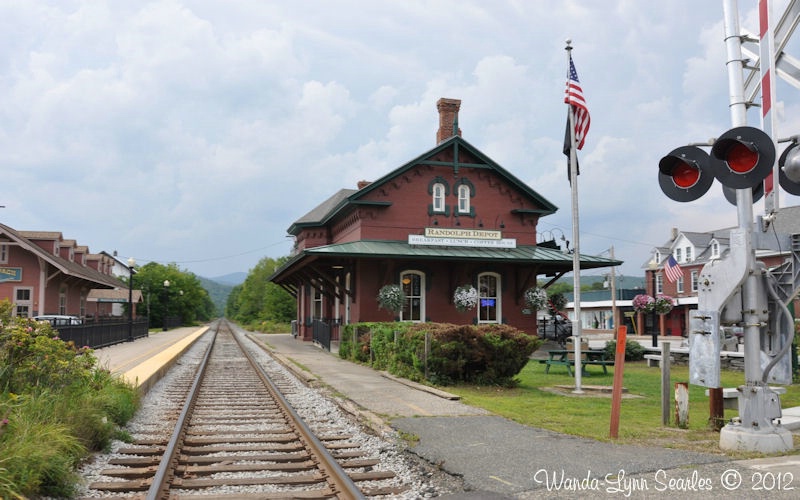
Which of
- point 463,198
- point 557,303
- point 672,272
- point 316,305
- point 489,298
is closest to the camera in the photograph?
point 489,298

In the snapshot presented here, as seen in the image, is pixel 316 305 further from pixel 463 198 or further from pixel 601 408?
pixel 601 408

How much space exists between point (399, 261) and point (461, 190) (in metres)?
4.23

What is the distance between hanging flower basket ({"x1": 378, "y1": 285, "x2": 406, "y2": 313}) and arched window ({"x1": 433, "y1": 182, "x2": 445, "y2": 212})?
15.1ft

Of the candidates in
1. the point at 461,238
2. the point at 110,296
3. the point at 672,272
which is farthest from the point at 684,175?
the point at 110,296

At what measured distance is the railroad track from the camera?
5.88 meters

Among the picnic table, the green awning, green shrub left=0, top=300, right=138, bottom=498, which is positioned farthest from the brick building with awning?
green shrub left=0, top=300, right=138, bottom=498

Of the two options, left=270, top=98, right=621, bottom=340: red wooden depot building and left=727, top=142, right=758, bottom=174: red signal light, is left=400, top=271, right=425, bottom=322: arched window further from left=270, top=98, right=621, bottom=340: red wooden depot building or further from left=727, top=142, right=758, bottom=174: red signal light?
left=727, top=142, right=758, bottom=174: red signal light

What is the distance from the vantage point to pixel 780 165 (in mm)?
7402

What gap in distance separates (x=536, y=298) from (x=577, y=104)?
1234 cm

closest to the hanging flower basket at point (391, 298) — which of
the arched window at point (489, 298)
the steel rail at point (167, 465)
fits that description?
the arched window at point (489, 298)

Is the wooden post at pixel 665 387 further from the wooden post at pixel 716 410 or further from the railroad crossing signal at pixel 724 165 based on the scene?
the railroad crossing signal at pixel 724 165

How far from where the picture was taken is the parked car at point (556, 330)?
27.0 metres

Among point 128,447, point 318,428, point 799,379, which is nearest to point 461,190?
point 799,379

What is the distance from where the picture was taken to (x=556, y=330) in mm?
27438
